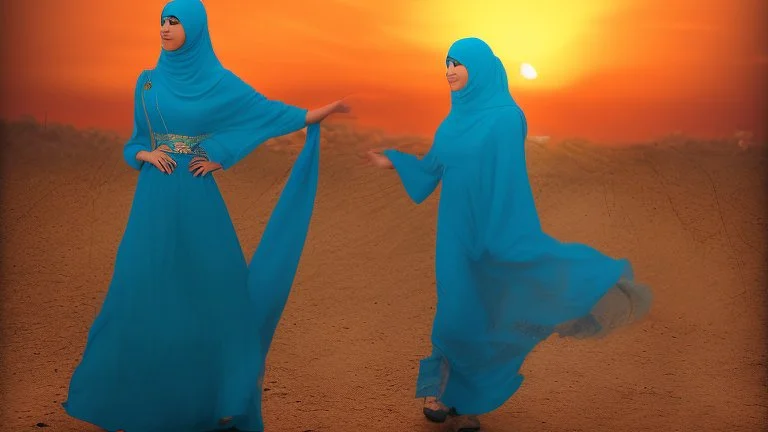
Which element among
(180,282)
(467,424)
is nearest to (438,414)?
(467,424)

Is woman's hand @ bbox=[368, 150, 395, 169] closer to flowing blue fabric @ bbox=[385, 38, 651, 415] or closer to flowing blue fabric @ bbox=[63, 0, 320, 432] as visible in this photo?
flowing blue fabric @ bbox=[385, 38, 651, 415]

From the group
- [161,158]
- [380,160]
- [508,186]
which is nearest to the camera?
[161,158]

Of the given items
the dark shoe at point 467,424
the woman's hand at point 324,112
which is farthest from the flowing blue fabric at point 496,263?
the woman's hand at point 324,112

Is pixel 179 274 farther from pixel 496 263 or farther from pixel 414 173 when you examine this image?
pixel 496 263

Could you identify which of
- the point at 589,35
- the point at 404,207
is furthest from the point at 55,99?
the point at 589,35

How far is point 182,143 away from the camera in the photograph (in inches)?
168

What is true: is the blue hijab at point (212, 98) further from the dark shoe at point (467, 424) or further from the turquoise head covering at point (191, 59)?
the dark shoe at point (467, 424)

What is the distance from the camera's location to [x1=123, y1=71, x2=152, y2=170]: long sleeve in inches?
170

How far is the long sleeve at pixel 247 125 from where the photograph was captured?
Result: 430cm

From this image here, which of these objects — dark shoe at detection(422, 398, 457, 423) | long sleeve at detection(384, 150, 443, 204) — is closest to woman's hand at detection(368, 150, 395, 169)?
long sleeve at detection(384, 150, 443, 204)

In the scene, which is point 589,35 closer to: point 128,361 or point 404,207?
point 404,207

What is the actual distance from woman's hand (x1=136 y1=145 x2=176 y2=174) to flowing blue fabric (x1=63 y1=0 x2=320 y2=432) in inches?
1.1

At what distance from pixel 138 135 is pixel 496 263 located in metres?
1.83

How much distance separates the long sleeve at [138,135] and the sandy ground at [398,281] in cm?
146
